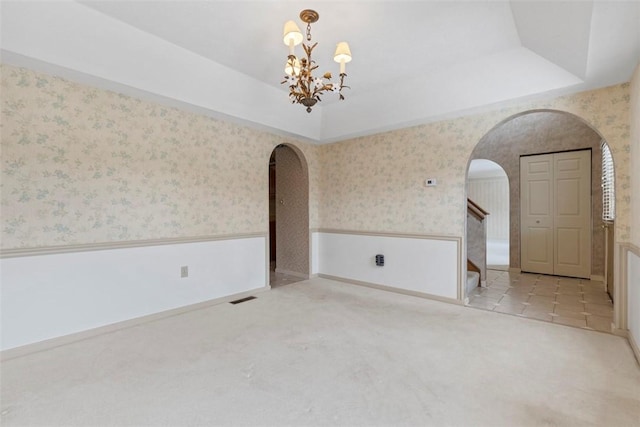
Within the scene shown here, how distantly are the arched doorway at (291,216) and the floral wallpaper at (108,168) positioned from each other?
1229 millimetres

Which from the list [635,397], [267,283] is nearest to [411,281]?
[267,283]

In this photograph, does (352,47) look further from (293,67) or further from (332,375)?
(332,375)

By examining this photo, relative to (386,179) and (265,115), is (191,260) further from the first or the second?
(386,179)

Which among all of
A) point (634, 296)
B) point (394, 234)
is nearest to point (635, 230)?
point (634, 296)

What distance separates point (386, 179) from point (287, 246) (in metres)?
2.22

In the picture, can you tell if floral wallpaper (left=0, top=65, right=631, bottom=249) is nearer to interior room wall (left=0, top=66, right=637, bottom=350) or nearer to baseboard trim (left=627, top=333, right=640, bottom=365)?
interior room wall (left=0, top=66, right=637, bottom=350)

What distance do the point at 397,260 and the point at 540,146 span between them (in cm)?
352

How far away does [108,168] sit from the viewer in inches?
116

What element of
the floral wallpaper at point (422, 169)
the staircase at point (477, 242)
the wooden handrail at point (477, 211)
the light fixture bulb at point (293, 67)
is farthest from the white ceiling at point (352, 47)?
the staircase at point (477, 242)

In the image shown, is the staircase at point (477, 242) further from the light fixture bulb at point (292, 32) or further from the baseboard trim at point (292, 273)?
the light fixture bulb at point (292, 32)

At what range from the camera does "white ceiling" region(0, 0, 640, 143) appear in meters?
2.23

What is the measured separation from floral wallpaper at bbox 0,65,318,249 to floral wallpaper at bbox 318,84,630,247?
1.61 m

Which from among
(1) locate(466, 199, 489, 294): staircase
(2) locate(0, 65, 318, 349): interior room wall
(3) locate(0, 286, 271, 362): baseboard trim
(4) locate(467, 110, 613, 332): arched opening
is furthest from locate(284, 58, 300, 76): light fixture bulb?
(1) locate(466, 199, 489, 294): staircase

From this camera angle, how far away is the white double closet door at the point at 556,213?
16.5ft
